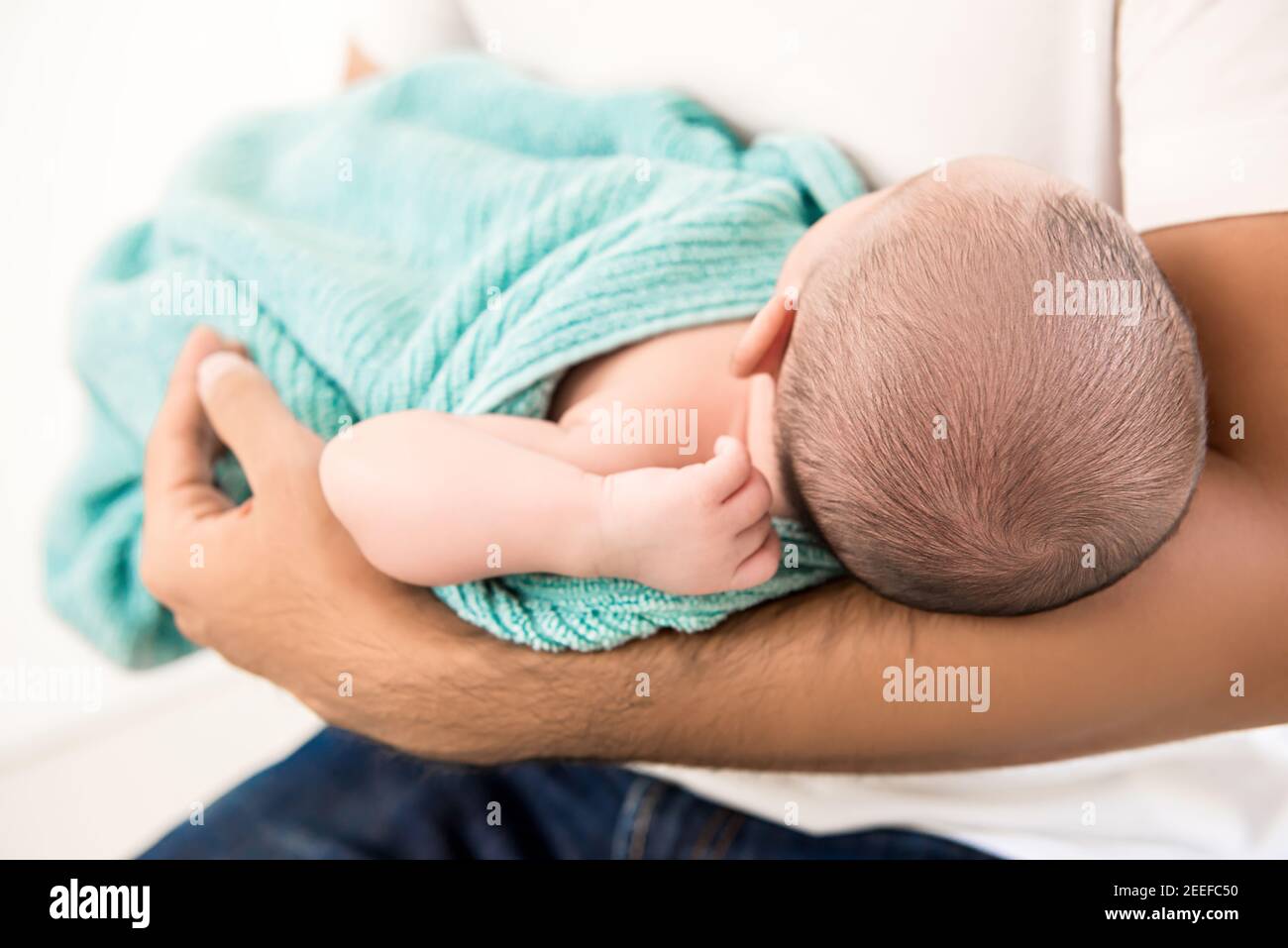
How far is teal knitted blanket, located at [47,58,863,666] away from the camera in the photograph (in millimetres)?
852

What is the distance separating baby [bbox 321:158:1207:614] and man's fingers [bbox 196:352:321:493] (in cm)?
13

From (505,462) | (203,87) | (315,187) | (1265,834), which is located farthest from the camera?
(203,87)

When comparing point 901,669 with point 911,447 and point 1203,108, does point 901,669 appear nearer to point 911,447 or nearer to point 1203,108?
point 911,447

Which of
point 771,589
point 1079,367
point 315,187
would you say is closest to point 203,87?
point 315,187

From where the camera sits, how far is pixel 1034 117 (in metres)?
0.86

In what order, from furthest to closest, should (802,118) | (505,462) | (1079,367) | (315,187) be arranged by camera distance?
(315,187) → (802,118) → (505,462) → (1079,367)

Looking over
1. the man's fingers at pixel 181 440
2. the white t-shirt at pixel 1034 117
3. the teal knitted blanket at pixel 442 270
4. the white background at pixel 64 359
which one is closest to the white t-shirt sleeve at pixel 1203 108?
the white t-shirt at pixel 1034 117

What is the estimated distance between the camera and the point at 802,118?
1.00m

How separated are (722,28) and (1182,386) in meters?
0.63

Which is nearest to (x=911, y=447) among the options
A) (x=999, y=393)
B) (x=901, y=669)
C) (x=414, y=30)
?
(x=999, y=393)

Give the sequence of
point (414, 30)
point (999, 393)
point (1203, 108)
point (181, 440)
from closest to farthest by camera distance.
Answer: point (999, 393), point (1203, 108), point (181, 440), point (414, 30)

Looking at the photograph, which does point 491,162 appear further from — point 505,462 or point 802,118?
point 505,462

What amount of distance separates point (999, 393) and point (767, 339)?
185mm

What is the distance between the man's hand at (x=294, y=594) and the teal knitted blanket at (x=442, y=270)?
0.05 metres
